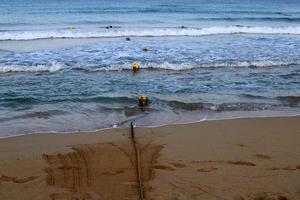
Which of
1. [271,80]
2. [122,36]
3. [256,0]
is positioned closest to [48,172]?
[271,80]

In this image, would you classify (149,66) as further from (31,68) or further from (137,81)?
(31,68)

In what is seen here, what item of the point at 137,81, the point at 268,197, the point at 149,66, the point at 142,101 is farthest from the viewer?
the point at 149,66

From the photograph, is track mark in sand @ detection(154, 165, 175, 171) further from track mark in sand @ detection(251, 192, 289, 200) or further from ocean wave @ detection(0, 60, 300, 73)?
ocean wave @ detection(0, 60, 300, 73)

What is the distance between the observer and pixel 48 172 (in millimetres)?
5422

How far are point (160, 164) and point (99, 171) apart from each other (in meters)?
0.95

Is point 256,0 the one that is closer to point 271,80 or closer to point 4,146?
point 271,80

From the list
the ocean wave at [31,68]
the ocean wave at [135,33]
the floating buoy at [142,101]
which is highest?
the ocean wave at [135,33]

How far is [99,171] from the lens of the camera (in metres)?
5.44

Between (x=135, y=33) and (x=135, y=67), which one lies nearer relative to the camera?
(x=135, y=67)

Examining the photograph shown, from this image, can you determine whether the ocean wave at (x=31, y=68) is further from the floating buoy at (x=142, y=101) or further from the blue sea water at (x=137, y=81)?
the floating buoy at (x=142, y=101)

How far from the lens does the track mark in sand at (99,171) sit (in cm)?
489

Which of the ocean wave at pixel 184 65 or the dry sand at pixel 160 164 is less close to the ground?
the ocean wave at pixel 184 65

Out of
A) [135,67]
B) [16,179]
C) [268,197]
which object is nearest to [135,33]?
[135,67]

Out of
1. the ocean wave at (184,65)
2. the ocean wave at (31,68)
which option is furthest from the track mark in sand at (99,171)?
the ocean wave at (31,68)
